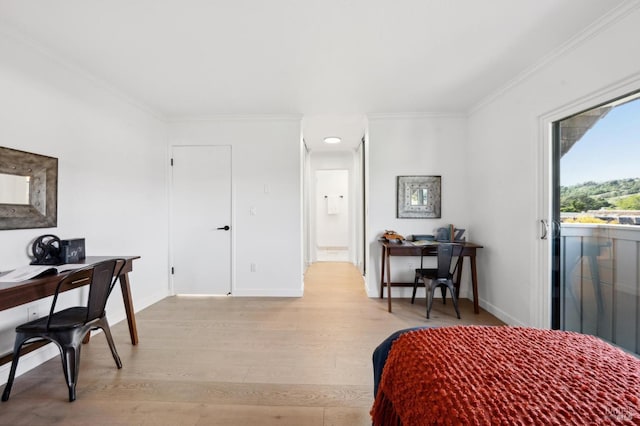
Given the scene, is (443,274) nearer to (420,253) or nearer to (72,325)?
(420,253)

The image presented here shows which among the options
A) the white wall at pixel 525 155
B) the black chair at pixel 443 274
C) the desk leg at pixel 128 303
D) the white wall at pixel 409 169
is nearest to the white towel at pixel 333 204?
the white wall at pixel 409 169

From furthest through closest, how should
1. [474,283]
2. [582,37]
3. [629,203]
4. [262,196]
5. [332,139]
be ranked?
[332,139] < [262,196] < [474,283] < [582,37] < [629,203]

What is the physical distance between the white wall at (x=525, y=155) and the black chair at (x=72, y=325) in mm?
3428

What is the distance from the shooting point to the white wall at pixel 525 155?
1836 mm

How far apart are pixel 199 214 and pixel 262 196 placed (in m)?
0.89

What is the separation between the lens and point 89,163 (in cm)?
257

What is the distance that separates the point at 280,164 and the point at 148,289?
7.37 ft

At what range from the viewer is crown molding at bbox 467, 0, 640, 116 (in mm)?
1710

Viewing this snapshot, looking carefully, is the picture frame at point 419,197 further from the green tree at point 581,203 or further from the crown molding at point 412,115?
the green tree at point 581,203

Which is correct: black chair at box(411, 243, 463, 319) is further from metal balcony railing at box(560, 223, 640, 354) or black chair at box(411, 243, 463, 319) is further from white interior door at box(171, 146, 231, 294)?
white interior door at box(171, 146, 231, 294)

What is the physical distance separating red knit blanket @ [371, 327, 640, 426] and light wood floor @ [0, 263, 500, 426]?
77 cm

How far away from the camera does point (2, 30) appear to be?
1.89 metres

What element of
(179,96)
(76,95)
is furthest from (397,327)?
(76,95)

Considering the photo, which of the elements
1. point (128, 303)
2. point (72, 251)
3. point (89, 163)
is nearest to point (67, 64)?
point (89, 163)
